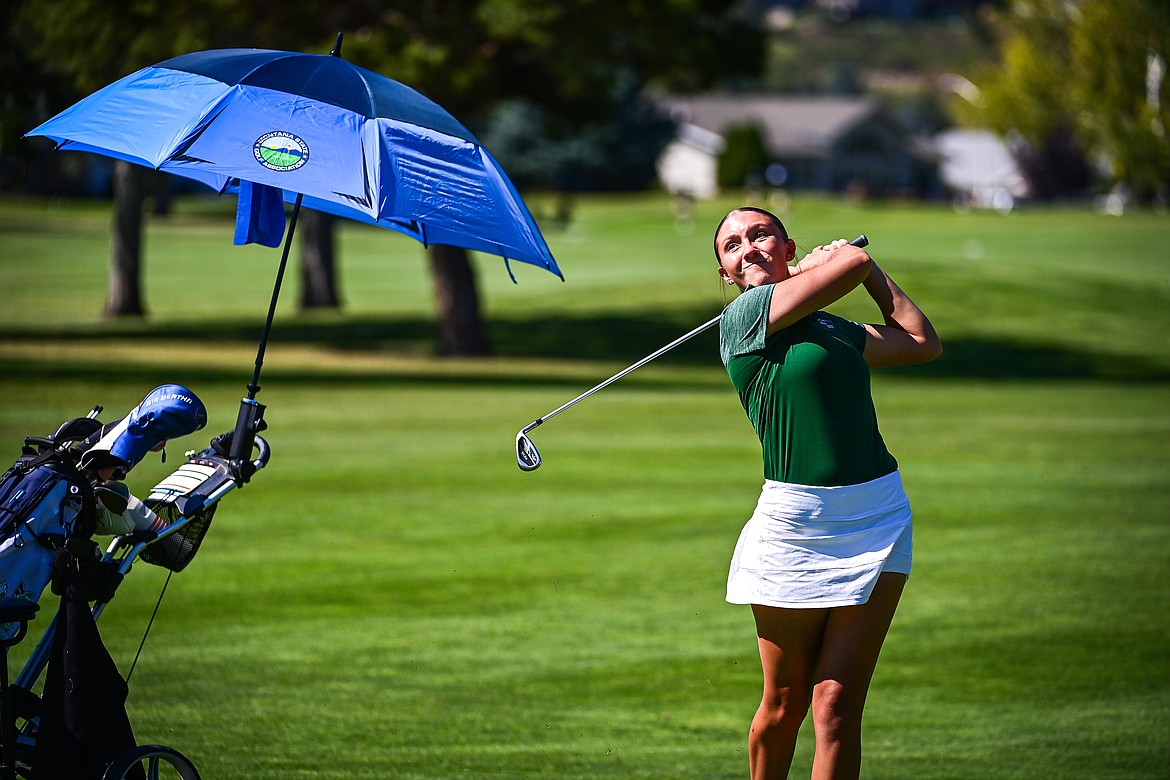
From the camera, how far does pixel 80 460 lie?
470 cm

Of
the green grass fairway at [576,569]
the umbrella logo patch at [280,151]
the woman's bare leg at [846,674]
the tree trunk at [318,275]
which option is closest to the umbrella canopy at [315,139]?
the umbrella logo patch at [280,151]

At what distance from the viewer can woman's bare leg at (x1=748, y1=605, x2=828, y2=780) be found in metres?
4.82

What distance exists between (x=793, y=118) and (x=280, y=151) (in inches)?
4698

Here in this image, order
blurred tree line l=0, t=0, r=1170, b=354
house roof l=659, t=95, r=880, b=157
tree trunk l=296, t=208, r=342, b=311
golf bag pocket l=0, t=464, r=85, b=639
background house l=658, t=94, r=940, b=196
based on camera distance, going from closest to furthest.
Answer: golf bag pocket l=0, t=464, r=85, b=639
blurred tree line l=0, t=0, r=1170, b=354
tree trunk l=296, t=208, r=342, b=311
background house l=658, t=94, r=940, b=196
house roof l=659, t=95, r=880, b=157

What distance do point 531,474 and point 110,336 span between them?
54.1 feet

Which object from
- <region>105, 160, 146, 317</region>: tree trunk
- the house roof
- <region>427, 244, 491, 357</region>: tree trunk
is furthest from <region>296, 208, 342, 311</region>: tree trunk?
the house roof

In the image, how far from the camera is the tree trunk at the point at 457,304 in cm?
2822

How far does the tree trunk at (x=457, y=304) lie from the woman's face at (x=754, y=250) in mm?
23132

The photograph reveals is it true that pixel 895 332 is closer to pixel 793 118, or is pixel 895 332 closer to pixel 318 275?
pixel 318 275

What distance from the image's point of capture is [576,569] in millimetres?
11133

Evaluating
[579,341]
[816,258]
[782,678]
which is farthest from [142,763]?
[579,341]

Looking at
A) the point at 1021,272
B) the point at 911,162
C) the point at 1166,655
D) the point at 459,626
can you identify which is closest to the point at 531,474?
the point at 459,626

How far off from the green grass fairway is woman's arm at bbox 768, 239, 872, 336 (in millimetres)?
2630

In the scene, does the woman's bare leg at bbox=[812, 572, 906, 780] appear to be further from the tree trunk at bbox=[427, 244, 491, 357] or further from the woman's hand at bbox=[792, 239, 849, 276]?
the tree trunk at bbox=[427, 244, 491, 357]
